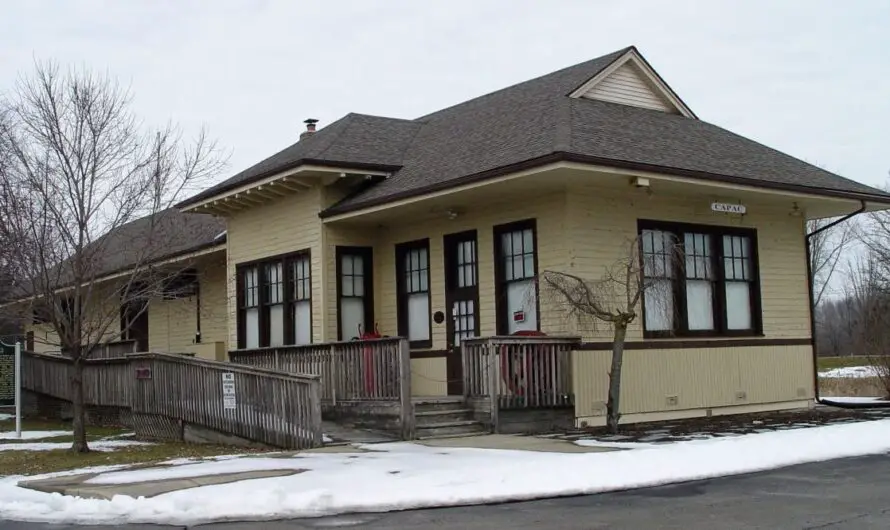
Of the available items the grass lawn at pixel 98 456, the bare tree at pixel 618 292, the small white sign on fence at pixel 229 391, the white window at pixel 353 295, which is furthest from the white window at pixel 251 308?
the bare tree at pixel 618 292

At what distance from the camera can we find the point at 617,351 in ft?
48.8

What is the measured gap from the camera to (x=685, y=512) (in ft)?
29.0

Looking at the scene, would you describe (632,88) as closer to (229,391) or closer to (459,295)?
(459,295)

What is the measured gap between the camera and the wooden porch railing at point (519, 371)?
1523cm

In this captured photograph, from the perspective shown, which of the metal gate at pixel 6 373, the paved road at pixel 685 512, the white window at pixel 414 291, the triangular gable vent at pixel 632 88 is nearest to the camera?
the paved road at pixel 685 512

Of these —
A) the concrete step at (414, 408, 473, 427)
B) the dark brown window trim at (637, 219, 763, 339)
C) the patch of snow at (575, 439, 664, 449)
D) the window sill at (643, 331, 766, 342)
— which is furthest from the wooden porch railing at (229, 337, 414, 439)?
the dark brown window trim at (637, 219, 763, 339)

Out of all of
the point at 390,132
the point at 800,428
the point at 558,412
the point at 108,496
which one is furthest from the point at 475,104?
the point at 108,496

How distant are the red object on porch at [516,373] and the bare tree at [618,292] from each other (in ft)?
3.68

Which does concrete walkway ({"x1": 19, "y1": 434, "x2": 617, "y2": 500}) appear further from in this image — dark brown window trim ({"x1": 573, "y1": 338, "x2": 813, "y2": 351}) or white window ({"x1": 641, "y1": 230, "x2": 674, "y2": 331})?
white window ({"x1": 641, "y1": 230, "x2": 674, "y2": 331})

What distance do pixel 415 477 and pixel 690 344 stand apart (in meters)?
8.51

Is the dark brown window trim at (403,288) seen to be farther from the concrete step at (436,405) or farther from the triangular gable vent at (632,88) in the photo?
the triangular gable vent at (632,88)

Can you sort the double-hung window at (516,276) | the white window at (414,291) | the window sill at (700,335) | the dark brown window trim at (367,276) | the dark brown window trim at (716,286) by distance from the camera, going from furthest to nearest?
1. the dark brown window trim at (367,276)
2. the white window at (414,291)
3. the dark brown window trim at (716,286)
4. the window sill at (700,335)
5. the double-hung window at (516,276)

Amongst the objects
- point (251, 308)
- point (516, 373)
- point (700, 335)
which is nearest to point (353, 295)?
point (251, 308)

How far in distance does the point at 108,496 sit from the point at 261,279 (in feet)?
38.2
